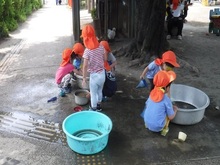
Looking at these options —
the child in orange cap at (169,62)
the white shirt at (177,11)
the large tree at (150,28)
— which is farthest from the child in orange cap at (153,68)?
the white shirt at (177,11)

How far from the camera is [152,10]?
22.2 feet

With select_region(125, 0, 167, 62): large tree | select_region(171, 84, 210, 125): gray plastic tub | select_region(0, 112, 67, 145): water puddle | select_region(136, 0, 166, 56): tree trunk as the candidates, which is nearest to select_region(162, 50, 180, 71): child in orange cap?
select_region(171, 84, 210, 125): gray plastic tub

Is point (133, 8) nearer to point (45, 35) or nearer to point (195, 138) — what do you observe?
point (45, 35)

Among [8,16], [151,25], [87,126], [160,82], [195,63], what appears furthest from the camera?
[8,16]

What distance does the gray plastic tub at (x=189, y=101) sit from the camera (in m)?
3.83

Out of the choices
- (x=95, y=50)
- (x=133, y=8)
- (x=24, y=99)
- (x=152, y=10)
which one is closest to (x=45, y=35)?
(x=133, y=8)

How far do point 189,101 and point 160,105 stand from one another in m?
1.38

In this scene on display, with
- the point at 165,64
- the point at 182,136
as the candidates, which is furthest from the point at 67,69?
the point at 182,136

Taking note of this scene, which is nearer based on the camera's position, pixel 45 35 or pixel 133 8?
pixel 133 8

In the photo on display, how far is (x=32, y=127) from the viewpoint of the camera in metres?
3.97

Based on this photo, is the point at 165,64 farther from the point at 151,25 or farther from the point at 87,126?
the point at 151,25

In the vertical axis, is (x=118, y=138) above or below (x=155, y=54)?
below

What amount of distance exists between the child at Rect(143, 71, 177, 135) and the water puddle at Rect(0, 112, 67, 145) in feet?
4.12

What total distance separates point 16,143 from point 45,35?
7.79 m
